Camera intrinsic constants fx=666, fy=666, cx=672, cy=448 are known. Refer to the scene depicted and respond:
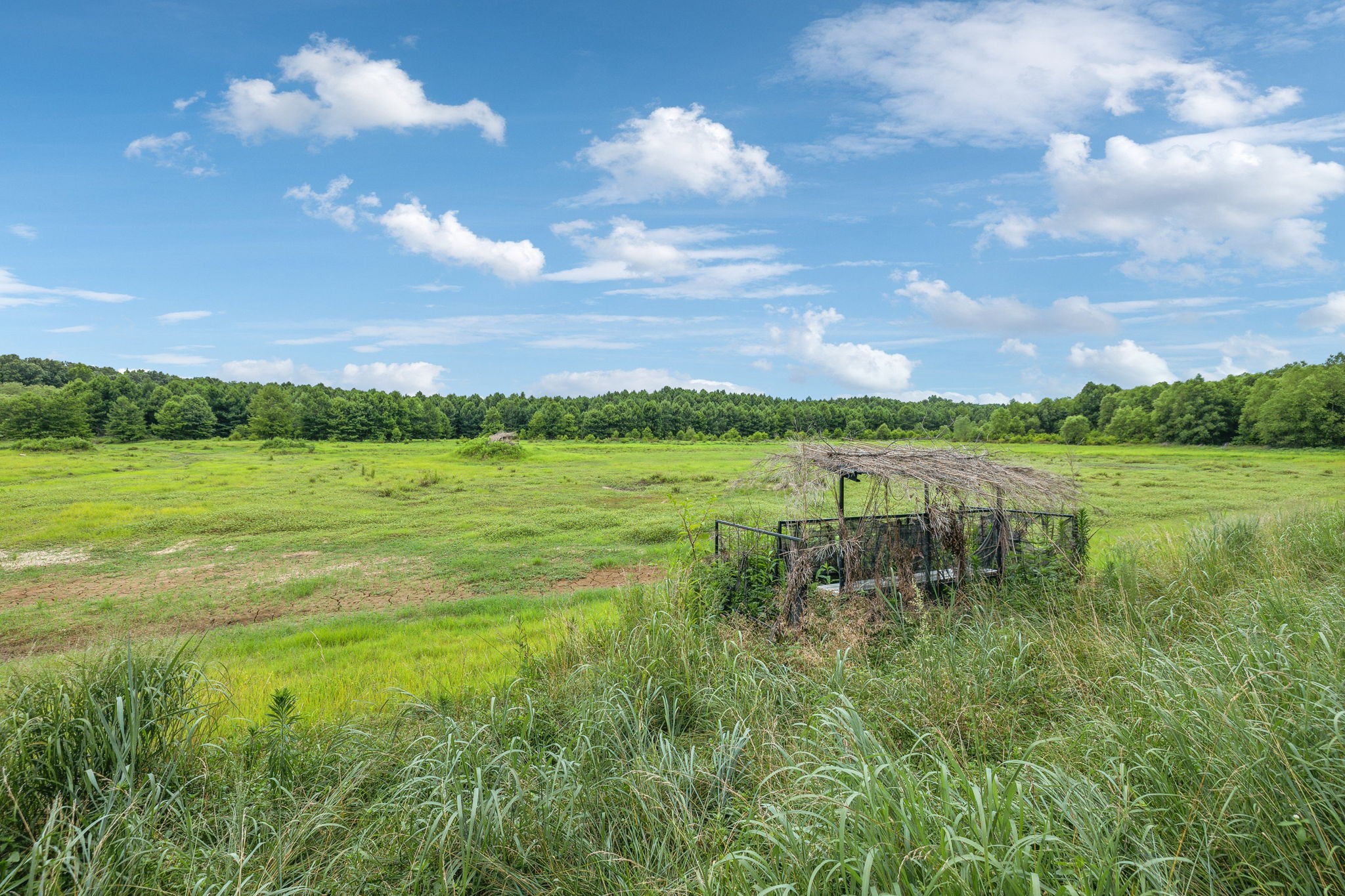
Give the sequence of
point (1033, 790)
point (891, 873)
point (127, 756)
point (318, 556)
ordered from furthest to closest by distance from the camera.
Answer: point (318, 556), point (127, 756), point (1033, 790), point (891, 873)

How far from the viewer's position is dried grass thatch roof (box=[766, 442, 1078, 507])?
10.2 meters

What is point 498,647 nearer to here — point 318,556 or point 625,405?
point 318,556

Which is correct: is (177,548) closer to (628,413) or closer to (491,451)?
(491,451)

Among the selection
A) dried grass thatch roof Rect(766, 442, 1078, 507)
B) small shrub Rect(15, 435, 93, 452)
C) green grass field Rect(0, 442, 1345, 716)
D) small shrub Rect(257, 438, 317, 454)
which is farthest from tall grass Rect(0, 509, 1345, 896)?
small shrub Rect(15, 435, 93, 452)

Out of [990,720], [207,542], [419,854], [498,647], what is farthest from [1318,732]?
[207,542]

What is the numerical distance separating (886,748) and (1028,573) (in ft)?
22.6

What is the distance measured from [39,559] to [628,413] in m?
87.6

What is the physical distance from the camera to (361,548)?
66.2ft

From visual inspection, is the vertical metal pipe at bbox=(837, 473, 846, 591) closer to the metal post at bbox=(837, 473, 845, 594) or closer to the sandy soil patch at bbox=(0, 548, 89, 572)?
the metal post at bbox=(837, 473, 845, 594)

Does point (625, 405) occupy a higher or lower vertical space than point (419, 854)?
higher

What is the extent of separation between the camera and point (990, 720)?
5.21 meters

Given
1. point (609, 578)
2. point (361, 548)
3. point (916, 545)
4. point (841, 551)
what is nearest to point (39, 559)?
point (361, 548)

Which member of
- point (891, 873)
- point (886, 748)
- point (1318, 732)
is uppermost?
point (1318, 732)

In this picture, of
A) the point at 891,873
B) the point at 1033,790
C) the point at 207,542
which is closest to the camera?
the point at 891,873
